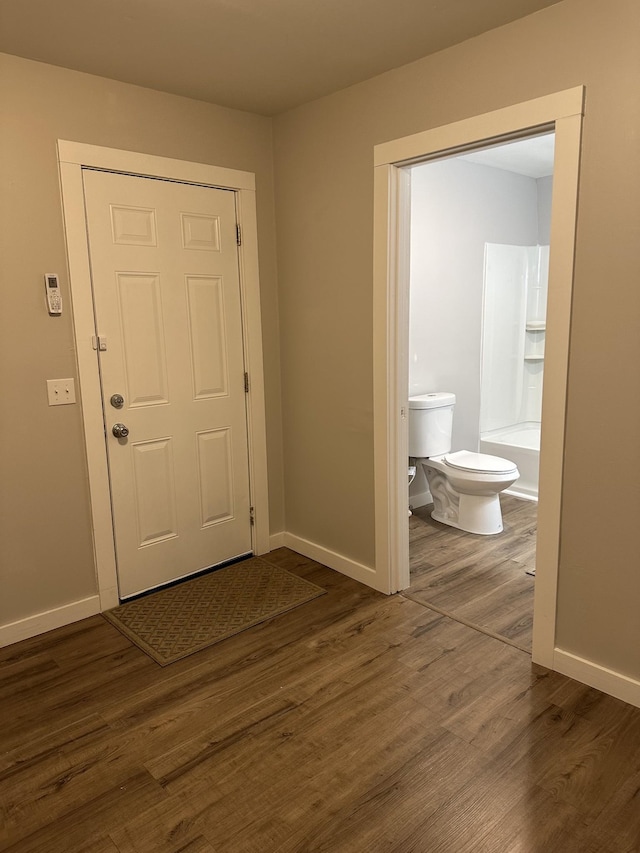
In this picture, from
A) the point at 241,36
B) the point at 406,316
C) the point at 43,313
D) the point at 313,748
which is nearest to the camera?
the point at 313,748

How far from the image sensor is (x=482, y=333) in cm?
445

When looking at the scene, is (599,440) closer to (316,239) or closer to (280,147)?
(316,239)

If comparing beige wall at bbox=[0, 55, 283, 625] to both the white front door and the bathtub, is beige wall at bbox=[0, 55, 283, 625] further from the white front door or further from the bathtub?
the bathtub

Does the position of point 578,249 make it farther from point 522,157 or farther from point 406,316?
point 522,157

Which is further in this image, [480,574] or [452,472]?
[452,472]

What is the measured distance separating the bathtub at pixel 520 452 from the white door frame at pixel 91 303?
204 cm

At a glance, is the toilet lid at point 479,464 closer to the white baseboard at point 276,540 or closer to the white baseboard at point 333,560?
the white baseboard at point 333,560

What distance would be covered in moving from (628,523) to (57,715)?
2.11 meters

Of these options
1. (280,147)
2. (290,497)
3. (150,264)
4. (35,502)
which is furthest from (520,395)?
(35,502)

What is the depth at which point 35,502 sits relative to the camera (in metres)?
2.57

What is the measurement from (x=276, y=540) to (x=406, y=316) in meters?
1.56

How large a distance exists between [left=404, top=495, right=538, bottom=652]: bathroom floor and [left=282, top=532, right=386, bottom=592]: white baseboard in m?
0.20

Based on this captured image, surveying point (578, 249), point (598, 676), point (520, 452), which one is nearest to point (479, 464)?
point (520, 452)

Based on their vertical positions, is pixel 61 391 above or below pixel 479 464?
above
